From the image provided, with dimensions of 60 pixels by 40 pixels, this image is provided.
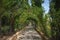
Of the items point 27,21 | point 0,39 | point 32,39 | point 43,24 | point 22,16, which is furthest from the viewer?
point 27,21

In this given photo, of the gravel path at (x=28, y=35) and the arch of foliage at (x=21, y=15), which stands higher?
the arch of foliage at (x=21, y=15)

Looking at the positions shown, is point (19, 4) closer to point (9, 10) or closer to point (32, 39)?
point (9, 10)

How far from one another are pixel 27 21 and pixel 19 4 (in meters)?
4.09

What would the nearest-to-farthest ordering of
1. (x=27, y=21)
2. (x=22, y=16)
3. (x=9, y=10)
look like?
1. (x=9, y=10)
2. (x=22, y=16)
3. (x=27, y=21)

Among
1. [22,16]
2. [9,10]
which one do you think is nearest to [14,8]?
[9,10]

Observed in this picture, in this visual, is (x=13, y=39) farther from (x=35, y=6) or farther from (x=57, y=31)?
(x=35, y=6)

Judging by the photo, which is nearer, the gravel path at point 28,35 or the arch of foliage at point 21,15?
the gravel path at point 28,35

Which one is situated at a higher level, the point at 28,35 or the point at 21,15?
the point at 21,15

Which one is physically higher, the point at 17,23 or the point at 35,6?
the point at 35,6

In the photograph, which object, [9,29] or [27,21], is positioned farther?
[27,21]

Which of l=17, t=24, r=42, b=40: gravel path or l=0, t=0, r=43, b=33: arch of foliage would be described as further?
l=0, t=0, r=43, b=33: arch of foliage

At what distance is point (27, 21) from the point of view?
29750 millimetres

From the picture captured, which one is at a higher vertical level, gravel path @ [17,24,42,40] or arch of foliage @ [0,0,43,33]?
arch of foliage @ [0,0,43,33]

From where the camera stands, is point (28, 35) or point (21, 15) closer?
point (28, 35)
